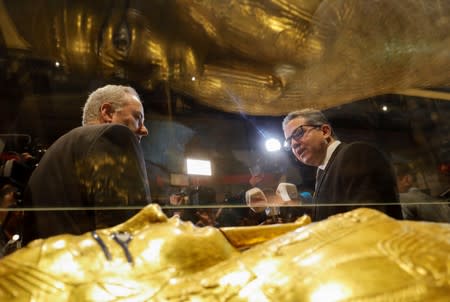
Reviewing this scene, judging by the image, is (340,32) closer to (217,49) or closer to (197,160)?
(217,49)

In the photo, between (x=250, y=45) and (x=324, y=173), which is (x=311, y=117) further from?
(x=250, y=45)

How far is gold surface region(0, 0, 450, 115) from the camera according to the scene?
1613 millimetres

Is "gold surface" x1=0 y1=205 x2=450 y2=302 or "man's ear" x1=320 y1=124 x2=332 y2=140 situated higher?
"man's ear" x1=320 y1=124 x2=332 y2=140

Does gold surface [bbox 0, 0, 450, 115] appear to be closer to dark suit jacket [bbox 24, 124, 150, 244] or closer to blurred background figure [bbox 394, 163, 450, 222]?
blurred background figure [bbox 394, 163, 450, 222]

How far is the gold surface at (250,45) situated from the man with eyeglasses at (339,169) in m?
0.33

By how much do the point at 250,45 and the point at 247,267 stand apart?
1.45 metres

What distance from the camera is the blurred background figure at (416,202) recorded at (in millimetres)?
1143

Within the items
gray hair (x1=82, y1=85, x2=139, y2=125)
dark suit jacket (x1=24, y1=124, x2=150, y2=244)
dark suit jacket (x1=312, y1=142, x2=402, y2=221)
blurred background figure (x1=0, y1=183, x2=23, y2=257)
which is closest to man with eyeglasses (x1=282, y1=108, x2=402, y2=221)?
dark suit jacket (x1=312, y1=142, x2=402, y2=221)

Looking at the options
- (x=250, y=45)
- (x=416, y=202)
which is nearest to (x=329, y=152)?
(x=416, y=202)

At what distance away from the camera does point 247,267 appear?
49 centimetres

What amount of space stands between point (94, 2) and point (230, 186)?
0.95 meters

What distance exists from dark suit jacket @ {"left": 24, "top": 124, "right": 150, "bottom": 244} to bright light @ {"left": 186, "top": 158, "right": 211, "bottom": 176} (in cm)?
55

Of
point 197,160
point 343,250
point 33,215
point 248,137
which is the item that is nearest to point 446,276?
point 343,250

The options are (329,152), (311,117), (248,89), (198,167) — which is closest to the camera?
(329,152)
